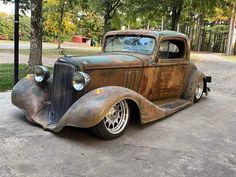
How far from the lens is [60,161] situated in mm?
3354

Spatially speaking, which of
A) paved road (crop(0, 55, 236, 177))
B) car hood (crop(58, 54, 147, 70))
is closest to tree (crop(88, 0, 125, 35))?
car hood (crop(58, 54, 147, 70))

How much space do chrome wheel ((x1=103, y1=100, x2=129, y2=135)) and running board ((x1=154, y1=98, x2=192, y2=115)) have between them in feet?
3.83

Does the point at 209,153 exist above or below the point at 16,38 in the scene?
below

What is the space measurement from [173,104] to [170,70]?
2.12ft

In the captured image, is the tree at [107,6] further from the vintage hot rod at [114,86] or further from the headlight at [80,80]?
the headlight at [80,80]

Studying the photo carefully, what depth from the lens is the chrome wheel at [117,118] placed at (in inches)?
164

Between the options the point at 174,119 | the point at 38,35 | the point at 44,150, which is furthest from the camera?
the point at 38,35

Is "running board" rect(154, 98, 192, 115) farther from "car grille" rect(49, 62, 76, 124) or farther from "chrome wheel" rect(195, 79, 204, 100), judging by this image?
"car grille" rect(49, 62, 76, 124)

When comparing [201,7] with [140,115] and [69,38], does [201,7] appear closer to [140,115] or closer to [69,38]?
[140,115]

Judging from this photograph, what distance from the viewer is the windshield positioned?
17.7 ft

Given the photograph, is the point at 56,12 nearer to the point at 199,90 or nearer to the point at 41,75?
the point at 199,90

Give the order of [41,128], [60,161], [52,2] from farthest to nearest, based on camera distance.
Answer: [52,2]
[41,128]
[60,161]

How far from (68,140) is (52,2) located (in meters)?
18.5

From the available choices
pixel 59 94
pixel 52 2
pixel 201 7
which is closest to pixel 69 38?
pixel 52 2
